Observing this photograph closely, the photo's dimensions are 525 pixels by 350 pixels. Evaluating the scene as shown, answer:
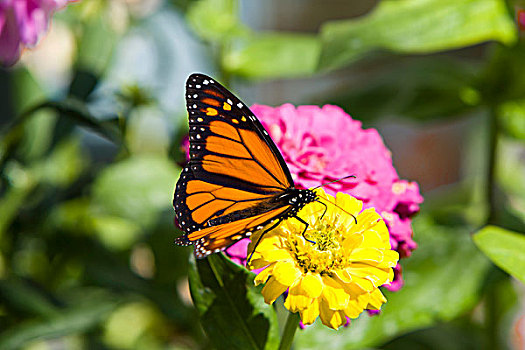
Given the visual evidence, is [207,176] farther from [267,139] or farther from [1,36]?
[1,36]

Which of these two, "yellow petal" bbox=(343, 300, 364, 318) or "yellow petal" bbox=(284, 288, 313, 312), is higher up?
"yellow petal" bbox=(284, 288, 313, 312)

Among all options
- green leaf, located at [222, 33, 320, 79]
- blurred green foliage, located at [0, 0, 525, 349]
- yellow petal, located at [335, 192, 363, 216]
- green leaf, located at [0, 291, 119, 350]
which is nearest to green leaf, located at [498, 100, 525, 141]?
blurred green foliage, located at [0, 0, 525, 349]

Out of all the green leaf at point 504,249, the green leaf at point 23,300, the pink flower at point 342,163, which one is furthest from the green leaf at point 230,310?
the green leaf at point 23,300

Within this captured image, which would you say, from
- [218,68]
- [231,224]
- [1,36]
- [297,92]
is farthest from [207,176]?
[297,92]

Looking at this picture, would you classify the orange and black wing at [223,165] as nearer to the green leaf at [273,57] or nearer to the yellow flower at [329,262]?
the yellow flower at [329,262]

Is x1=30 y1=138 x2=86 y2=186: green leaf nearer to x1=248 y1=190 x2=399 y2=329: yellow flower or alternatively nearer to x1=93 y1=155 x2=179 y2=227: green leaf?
x1=93 y1=155 x2=179 y2=227: green leaf

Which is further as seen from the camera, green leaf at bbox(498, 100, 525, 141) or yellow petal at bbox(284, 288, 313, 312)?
green leaf at bbox(498, 100, 525, 141)

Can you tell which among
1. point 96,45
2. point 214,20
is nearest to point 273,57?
point 214,20

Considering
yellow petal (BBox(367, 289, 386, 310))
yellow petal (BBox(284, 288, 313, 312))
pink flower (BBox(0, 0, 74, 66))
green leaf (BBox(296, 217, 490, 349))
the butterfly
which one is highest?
pink flower (BBox(0, 0, 74, 66))
